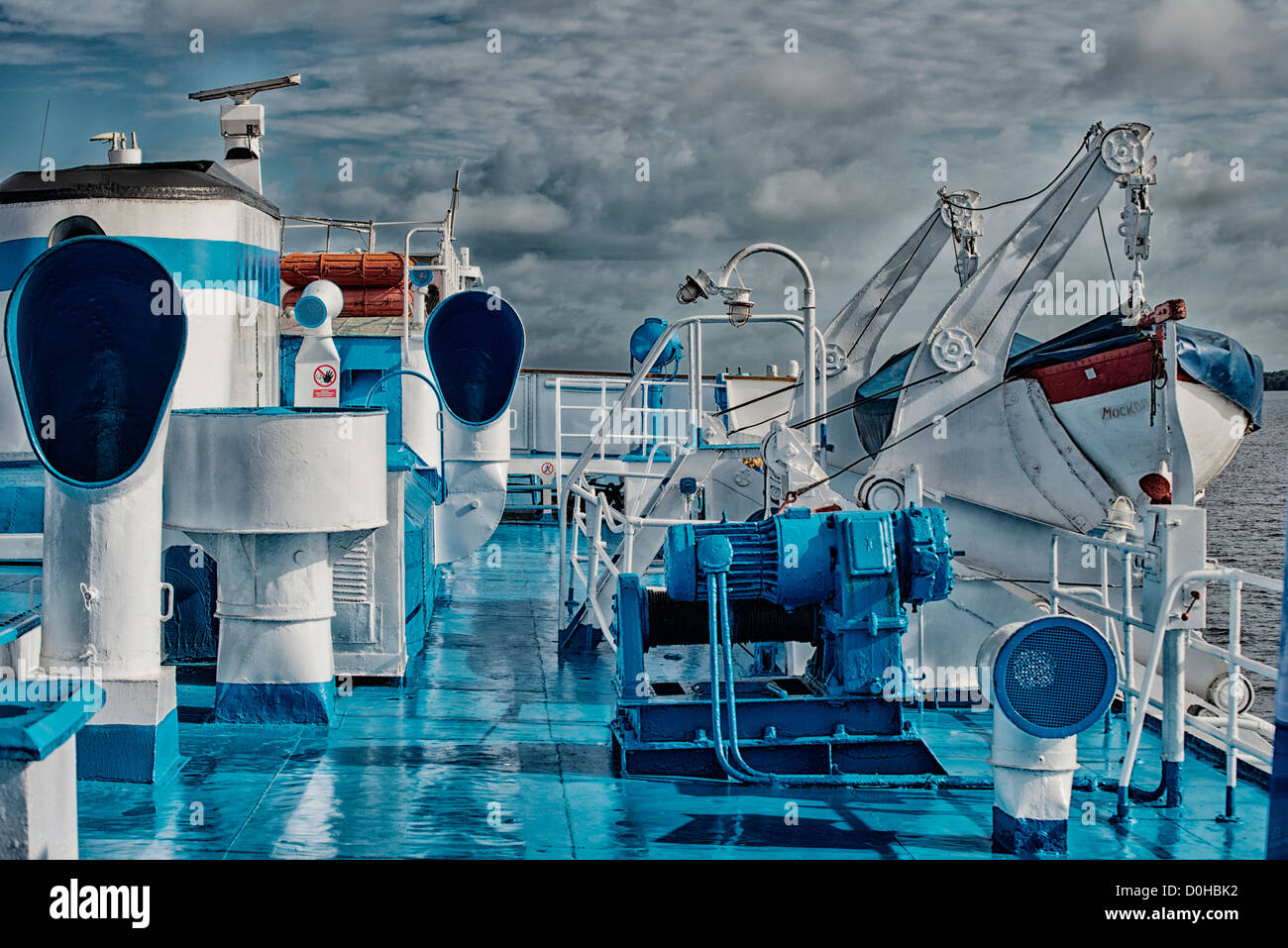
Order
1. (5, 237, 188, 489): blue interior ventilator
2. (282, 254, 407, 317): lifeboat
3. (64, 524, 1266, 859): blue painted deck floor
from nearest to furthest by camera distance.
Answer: (64, 524, 1266, 859): blue painted deck floor
(5, 237, 188, 489): blue interior ventilator
(282, 254, 407, 317): lifeboat

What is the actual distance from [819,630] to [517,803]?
2.07m

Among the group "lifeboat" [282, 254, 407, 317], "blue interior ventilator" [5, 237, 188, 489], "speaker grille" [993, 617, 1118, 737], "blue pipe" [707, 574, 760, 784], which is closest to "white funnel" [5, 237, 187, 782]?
"blue interior ventilator" [5, 237, 188, 489]

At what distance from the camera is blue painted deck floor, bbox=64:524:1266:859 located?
17.9 feet

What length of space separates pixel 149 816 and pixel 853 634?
379 centimetres

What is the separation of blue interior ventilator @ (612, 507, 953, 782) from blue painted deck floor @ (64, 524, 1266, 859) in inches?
9.3

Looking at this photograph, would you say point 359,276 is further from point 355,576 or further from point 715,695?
point 715,695

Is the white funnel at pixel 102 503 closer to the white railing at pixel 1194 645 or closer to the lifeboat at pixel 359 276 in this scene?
the white railing at pixel 1194 645

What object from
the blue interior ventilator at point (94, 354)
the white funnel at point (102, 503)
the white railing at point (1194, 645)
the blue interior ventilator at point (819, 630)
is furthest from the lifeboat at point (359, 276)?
the white railing at point (1194, 645)

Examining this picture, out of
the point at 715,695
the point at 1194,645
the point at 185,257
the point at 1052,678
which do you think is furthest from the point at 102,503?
the point at 1194,645

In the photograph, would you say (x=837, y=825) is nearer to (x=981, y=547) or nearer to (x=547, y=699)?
(x=547, y=699)

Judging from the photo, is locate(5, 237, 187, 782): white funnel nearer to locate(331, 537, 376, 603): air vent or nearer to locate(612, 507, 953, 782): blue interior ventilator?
locate(331, 537, 376, 603): air vent

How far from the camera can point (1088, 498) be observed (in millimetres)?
10406

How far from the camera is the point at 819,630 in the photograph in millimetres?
6906

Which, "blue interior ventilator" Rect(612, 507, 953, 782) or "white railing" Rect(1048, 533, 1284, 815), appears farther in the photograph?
"blue interior ventilator" Rect(612, 507, 953, 782)
